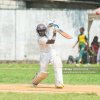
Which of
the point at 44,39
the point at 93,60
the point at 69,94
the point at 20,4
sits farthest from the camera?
the point at 20,4

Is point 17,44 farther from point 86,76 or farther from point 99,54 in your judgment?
point 86,76

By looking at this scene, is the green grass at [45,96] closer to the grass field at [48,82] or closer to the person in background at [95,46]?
the grass field at [48,82]

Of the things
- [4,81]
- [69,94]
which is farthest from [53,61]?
[4,81]

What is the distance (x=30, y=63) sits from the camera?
30469 millimetres

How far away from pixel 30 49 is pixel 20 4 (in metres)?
4.07

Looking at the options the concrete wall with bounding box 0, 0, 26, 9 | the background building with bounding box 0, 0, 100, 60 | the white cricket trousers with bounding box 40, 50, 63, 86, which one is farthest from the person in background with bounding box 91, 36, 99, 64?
the white cricket trousers with bounding box 40, 50, 63, 86

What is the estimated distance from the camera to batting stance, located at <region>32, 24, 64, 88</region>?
16.0 m

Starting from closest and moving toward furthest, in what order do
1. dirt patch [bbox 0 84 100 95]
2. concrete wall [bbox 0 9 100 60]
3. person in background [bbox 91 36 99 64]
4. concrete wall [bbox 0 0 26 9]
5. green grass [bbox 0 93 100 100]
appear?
green grass [bbox 0 93 100 100] < dirt patch [bbox 0 84 100 95] < person in background [bbox 91 36 99 64] < concrete wall [bbox 0 9 100 60] < concrete wall [bbox 0 0 26 9]

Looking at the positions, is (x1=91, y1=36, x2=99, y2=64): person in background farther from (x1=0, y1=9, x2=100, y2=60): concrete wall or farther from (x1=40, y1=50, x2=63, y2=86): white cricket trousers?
(x1=40, y1=50, x2=63, y2=86): white cricket trousers

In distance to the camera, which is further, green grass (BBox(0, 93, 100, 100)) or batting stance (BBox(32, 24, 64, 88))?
batting stance (BBox(32, 24, 64, 88))

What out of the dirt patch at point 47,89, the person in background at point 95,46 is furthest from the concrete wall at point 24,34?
the dirt patch at point 47,89

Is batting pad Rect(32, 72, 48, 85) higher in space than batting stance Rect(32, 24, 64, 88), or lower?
lower

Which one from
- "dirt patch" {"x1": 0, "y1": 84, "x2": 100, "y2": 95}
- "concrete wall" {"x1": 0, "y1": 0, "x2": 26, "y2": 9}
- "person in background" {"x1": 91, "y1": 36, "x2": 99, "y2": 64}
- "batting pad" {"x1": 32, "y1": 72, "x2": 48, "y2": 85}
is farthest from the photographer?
"concrete wall" {"x1": 0, "y1": 0, "x2": 26, "y2": 9}

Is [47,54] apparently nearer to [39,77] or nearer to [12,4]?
[39,77]
